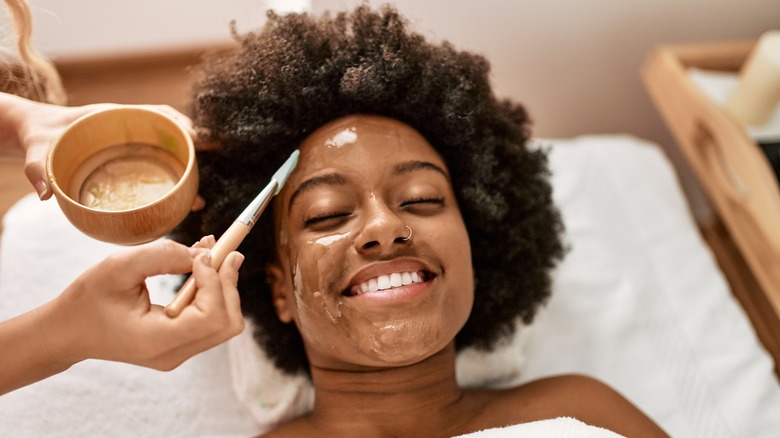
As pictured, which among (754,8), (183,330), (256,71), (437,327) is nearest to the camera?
(183,330)

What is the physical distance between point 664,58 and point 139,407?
4.58 feet

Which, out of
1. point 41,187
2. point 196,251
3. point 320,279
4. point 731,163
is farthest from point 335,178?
point 731,163

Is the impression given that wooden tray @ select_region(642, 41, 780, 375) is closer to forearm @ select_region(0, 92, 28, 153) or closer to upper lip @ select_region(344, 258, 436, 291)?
upper lip @ select_region(344, 258, 436, 291)

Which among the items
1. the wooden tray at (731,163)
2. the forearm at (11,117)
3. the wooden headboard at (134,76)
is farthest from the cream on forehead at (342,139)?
the wooden headboard at (134,76)

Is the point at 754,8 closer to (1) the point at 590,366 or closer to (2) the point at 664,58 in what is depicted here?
(2) the point at 664,58

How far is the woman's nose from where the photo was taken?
1.02m

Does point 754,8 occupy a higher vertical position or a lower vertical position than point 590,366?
higher

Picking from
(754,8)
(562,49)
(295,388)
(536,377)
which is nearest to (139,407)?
(295,388)

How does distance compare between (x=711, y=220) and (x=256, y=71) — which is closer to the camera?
(x=256, y=71)

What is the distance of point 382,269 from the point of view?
1.04 metres

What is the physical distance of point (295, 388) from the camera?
1.34 meters

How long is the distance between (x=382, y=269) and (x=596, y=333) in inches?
25.8

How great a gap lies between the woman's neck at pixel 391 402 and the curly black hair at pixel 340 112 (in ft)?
0.62

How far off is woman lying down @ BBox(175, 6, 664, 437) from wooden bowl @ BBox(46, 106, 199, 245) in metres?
0.12
